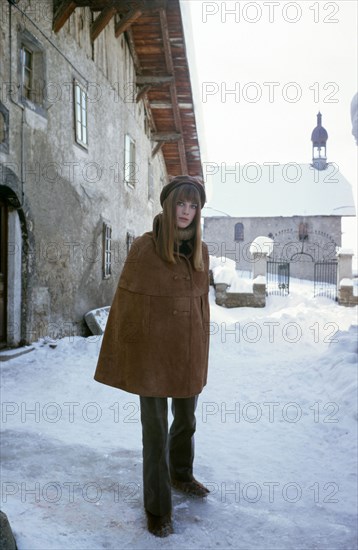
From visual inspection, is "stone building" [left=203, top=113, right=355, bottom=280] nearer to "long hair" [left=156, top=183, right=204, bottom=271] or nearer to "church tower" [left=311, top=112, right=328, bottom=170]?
"church tower" [left=311, top=112, right=328, bottom=170]

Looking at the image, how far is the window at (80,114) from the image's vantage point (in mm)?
8656

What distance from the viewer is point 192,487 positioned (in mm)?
2941

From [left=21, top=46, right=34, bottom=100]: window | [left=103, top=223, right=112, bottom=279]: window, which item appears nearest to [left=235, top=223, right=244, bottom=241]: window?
[left=103, top=223, right=112, bottom=279]: window

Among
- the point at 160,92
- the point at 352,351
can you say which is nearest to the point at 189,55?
the point at 160,92

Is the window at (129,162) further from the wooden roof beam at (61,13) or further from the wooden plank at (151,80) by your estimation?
the wooden roof beam at (61,13)

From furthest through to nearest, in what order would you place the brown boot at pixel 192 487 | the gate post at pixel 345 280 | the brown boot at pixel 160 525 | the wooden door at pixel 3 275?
the gate post at pixel 345 280, the wooden door at pixel 3 275, the brown boot at pixel 192 487, the brown boot at pixel 160 525

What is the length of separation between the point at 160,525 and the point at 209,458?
1.19m

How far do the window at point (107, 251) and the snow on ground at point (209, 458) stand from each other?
3.49 metres

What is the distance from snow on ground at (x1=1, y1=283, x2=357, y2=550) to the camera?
8.38 feet

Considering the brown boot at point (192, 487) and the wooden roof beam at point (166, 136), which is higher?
the wooden roof beam at point (166, 136)

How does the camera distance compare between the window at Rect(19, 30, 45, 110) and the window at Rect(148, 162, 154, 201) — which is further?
the window at Rect(148, 162, 154, 201)

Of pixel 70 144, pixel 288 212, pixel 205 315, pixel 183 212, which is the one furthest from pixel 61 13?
pixel 288 212

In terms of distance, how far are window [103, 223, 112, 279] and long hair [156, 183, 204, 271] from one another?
7.67m

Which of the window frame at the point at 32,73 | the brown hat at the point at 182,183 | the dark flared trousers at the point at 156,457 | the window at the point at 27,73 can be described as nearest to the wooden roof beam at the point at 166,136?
the window frame at the point at 32,73
